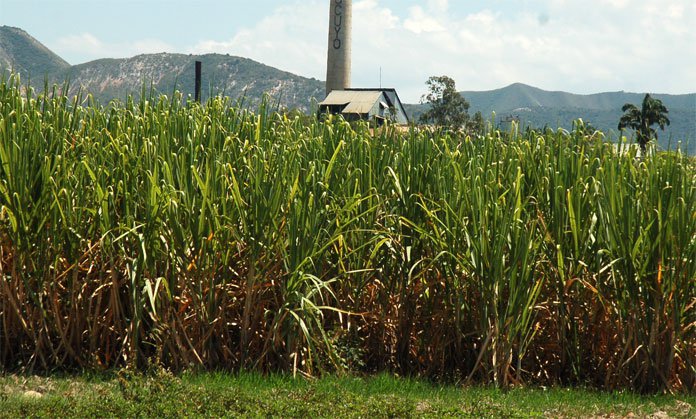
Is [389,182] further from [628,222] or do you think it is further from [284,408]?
[284,408]

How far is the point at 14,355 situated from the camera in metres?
5.11

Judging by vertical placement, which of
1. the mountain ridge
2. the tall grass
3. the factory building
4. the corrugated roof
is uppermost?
the mountain ridge

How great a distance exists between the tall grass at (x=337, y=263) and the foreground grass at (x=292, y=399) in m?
0.22

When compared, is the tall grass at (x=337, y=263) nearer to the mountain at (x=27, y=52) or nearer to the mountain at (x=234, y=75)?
the mountain at (x=234, y=75)

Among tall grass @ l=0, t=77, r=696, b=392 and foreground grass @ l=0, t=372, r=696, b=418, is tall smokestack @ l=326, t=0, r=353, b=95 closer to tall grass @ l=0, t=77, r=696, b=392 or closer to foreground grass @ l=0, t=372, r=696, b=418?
tall grass @ l=0, t=77, r=696, b=392

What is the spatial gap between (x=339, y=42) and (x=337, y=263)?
26324 mm

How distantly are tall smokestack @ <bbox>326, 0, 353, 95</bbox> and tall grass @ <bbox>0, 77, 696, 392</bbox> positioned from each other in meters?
25.7

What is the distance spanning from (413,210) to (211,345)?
1566mm

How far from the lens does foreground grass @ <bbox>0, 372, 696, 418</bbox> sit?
13.1 feet

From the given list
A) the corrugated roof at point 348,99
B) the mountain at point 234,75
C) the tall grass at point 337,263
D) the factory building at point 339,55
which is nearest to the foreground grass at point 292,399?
the tall grass at point 337,263

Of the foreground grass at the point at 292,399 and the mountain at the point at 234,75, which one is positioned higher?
the mountain at the point at 234,75

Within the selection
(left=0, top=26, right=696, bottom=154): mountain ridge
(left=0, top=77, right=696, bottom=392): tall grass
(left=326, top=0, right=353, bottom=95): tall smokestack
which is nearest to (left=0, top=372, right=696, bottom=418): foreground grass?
(left=0, top=77, right=696, bottom=392): tall grass

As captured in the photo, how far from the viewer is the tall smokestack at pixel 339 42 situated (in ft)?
98.9

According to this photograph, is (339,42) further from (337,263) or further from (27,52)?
(27,52)
